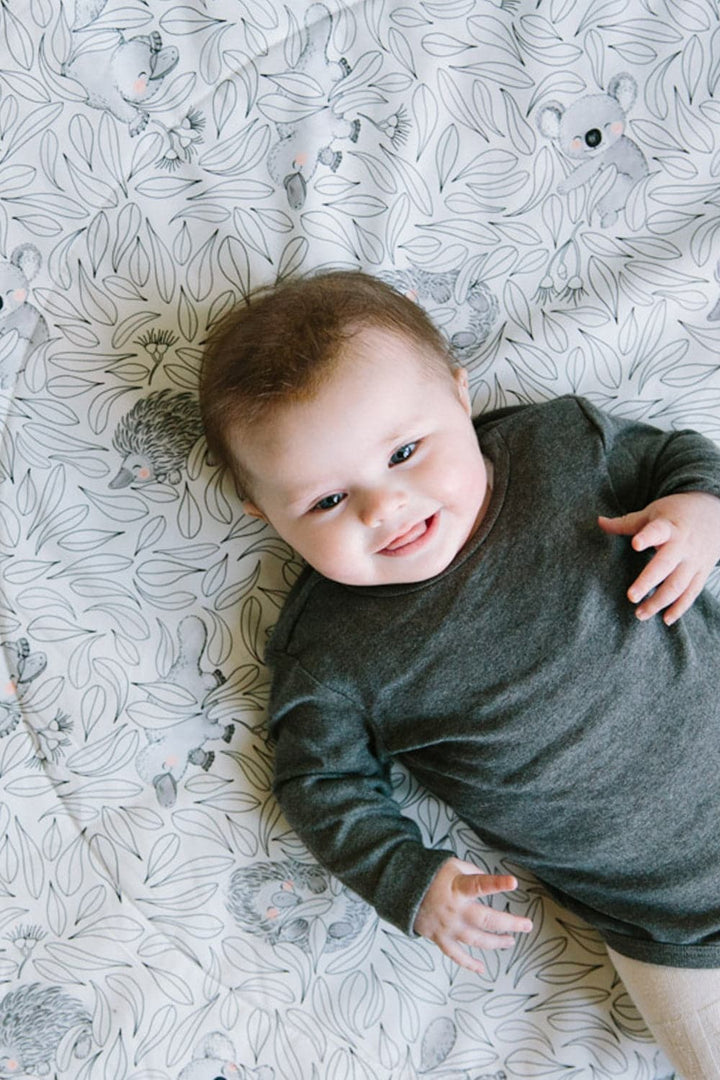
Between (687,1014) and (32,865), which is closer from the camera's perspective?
(687,1014)

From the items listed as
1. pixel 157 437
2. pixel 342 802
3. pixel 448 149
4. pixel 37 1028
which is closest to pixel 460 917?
pixel 342 802

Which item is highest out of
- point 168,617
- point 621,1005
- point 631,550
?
point 631,550

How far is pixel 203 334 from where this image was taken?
134 cm

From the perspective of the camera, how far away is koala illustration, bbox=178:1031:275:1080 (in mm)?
1312

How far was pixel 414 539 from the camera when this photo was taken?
1.16 meters

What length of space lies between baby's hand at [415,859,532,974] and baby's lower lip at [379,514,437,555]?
36 centimetres

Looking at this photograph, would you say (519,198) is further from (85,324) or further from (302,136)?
(85,324)

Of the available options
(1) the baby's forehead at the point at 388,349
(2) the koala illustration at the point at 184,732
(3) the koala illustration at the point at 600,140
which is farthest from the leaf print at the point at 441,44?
(2) the koala illustration at the point at 184,732

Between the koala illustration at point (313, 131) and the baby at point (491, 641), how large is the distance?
197 millimetres

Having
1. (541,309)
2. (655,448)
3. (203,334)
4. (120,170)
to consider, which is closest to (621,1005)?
(655,448)

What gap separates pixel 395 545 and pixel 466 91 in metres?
0.59

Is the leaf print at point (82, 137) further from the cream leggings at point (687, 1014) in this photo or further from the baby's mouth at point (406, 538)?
the cream leggings at point (687, 1014)

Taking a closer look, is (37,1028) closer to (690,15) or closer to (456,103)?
(456,103)

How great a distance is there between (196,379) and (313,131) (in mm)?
334
